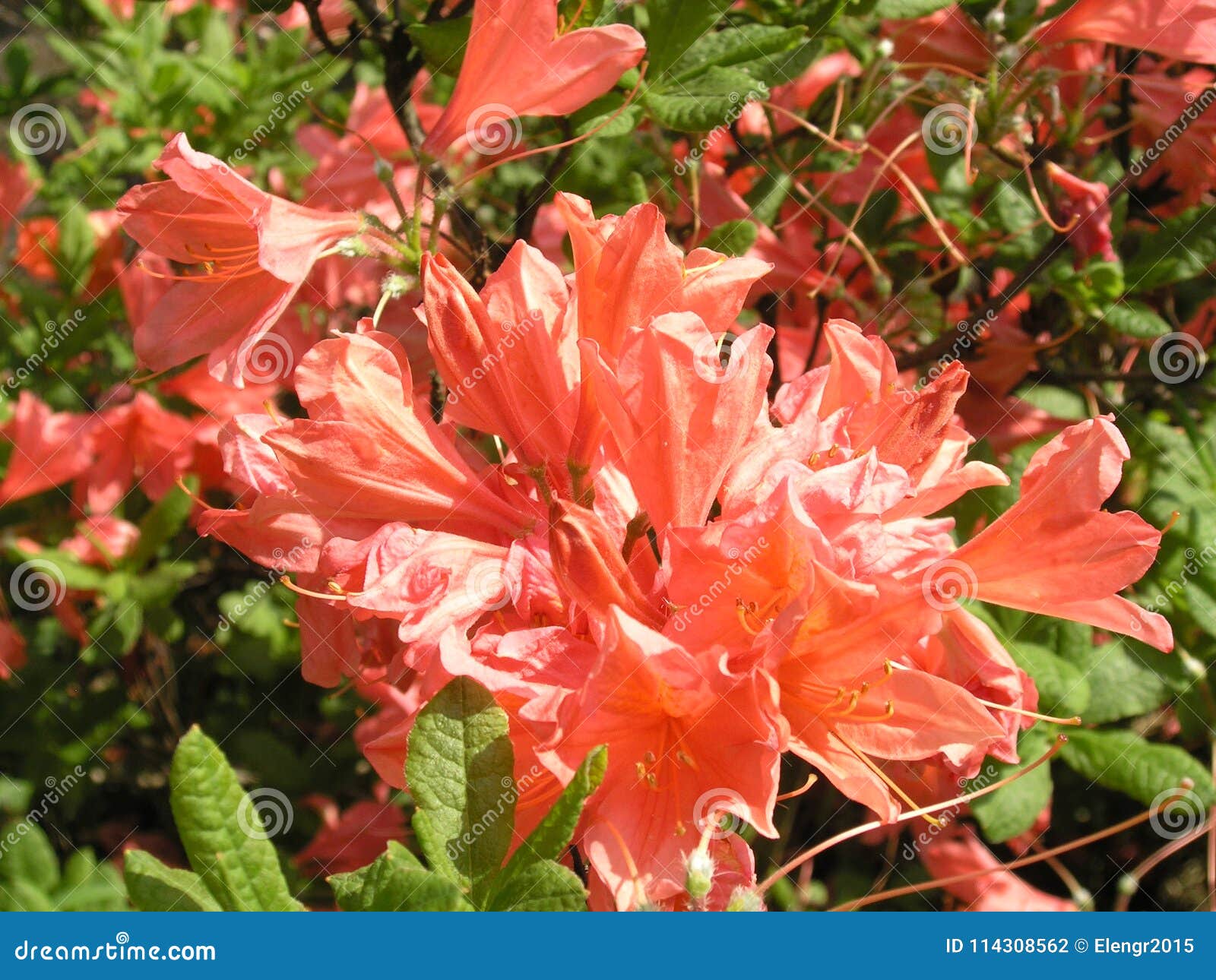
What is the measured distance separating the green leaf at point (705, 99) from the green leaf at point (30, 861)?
1703 mm

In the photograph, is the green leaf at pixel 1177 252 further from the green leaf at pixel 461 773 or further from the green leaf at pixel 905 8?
the green leaf at pixel 461 773

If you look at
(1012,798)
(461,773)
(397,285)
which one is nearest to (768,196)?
(397,285)

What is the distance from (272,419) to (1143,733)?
1.58 meters

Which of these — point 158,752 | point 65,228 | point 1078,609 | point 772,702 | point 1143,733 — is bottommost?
point 1143,733

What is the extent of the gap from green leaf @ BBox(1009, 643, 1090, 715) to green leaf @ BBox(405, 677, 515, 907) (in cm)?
88

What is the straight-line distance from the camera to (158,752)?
276 cm

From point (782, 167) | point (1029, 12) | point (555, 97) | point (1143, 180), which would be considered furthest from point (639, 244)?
point (1143, 180)

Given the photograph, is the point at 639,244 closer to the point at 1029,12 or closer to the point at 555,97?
the point at 555,97

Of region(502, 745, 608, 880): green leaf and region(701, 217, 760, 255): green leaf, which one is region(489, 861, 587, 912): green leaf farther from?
region(701, 217, 760, 255): green leaf

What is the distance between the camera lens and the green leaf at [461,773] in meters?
1.04

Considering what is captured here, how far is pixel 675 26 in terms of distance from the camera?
5.24 feet

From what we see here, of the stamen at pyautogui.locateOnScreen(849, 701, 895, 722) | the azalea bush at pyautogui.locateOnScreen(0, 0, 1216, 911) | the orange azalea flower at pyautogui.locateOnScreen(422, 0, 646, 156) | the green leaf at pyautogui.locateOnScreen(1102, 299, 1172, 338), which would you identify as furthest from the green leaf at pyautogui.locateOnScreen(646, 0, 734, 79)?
the stamen at pyautogui.locateOnScreen(849, 701, 895, 722)

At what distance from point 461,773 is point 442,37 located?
0.98m

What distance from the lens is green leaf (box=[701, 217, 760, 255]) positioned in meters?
1.62
